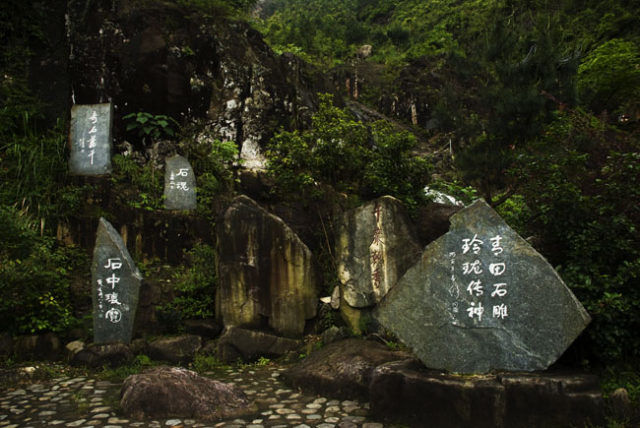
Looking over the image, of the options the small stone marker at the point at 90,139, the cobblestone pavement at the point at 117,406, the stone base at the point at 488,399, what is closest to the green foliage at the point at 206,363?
the cobblestone pavement at the point at 117,406

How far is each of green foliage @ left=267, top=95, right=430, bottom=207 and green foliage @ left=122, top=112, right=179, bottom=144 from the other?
→ 3.29 m

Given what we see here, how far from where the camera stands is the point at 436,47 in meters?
27.6

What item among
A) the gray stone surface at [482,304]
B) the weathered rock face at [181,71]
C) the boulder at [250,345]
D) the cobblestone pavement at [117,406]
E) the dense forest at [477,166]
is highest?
the weathered rock face at [181,71]

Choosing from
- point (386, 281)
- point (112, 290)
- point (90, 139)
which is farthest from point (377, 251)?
point (90, 139)

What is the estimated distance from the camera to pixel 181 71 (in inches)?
432

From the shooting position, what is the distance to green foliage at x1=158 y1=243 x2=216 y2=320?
7.61m

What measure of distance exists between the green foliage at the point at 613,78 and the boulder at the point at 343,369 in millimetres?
10340

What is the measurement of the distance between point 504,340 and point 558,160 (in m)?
2.44

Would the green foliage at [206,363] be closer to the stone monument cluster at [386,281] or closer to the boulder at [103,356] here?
the stone monument cluster at [386,281]

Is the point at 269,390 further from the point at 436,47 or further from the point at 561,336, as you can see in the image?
the point at 436,47

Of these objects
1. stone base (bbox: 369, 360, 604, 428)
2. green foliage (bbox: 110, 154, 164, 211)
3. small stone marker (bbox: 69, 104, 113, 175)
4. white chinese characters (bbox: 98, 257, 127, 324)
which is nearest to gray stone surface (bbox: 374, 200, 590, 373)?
stone base (bbox: 369, 360, 604, 428)

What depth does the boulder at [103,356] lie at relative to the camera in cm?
654

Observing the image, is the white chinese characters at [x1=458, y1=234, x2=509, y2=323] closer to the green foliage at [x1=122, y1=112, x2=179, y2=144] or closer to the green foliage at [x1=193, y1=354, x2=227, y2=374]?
the green foliage at [x1=193, y1=354, x2=227, y2=374]

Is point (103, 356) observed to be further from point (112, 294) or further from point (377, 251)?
point (377, 251)
